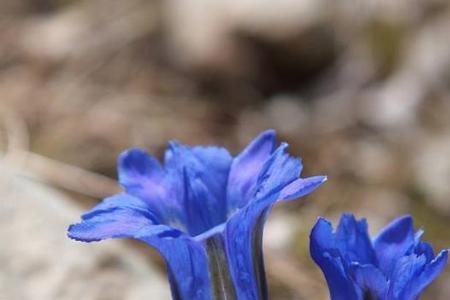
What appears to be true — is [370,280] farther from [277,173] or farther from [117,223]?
[117,223]

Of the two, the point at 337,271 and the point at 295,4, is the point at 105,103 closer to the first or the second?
the point at 295,4

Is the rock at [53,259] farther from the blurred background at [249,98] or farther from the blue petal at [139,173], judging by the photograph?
the blue petal at [139,173]

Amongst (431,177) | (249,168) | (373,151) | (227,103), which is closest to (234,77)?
(227,103)

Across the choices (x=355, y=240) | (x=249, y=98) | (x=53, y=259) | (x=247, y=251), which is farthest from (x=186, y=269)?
(x=249, y=98)

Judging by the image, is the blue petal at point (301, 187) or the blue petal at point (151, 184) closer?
the blue petal at point (301, 187)

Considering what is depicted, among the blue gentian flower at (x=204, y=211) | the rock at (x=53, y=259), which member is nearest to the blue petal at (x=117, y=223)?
the blue gentian flower at (x=204, y=211)

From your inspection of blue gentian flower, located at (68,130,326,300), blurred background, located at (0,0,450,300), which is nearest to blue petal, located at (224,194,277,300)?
blue gentian flower, located at (68,130,326,300)

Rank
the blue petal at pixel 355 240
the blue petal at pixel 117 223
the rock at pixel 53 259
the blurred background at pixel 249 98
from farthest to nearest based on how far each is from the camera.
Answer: the blurred background at pixel 249 98 → the rock at pixel 53 259 → the blue petal at pixel 355 240 → the blue petal at pixel 117 223
